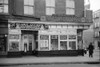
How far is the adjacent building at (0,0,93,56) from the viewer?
2153 centimetres

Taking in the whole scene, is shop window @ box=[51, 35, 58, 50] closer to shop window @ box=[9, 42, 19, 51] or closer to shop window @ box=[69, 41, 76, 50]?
shop window @ box=[69, 41, 76, 50]

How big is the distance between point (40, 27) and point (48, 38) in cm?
173

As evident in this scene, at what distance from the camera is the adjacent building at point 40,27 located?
2153 centimetres

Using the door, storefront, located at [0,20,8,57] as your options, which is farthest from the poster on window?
storefront, located at [0,20,8,57]

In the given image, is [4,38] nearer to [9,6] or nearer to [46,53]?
[9,6]

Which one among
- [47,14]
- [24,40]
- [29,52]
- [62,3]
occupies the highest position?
[62,3]

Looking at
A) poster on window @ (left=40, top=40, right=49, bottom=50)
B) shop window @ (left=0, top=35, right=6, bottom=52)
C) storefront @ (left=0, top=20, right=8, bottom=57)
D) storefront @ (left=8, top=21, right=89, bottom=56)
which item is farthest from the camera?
poster on window @ (left=40, top=40, right=49, bottom=50)

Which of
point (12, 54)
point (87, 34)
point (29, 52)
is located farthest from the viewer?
point (87, 34)

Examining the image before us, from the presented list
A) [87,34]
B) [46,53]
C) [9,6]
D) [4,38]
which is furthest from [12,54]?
[87,34]

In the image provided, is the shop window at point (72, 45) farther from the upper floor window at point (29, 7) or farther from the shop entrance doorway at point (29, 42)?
the upper floor window at point (29, 7)

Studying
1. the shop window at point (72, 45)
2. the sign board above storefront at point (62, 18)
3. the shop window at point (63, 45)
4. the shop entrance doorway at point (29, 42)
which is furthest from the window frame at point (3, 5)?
the shop window at point (72, 45)

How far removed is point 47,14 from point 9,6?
5.24m

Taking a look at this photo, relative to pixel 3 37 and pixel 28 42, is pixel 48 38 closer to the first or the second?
pixel 28 42

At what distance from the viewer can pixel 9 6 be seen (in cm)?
2180
